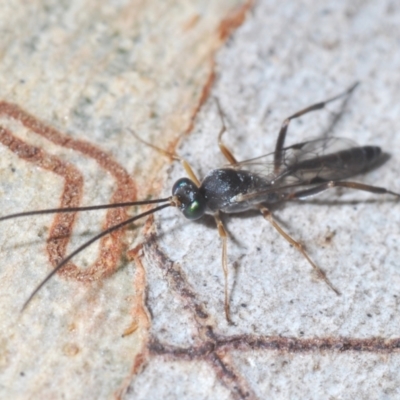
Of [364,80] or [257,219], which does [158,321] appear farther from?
[364,80]

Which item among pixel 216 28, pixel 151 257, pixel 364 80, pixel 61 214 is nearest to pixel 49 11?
pixel 216 28

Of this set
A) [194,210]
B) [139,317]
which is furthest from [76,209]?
[194,210]

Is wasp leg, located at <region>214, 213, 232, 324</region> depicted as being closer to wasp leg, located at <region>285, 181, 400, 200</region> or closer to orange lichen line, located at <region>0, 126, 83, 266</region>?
wasp leg, located at <region>285, 181, 400, 200</region>

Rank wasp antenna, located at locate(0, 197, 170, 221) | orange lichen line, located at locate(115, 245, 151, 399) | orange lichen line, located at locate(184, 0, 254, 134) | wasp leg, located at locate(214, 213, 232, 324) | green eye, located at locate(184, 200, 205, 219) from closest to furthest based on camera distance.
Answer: orange lichen line, located at locate(115, 245, 151, 399)
wasp antenna, located at locate(0, 197, 170, 221)
wasp leg, located at locate(214, 213, 232, 324)
green eye, located at locate(184, 200, 205, 219)
orange lichen line, located at locate(184, 0, 254, 134)

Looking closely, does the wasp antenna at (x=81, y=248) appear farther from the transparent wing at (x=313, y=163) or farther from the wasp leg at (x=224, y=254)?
the transparent wing at (x=313, y=163)

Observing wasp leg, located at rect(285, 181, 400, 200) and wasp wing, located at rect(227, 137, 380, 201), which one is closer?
wasp leg, located at rect(285, 181, 400, 200)

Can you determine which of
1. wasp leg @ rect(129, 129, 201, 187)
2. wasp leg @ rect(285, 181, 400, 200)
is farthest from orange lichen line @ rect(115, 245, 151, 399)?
wasp leg @ rect(285, 181, 400, 200)
